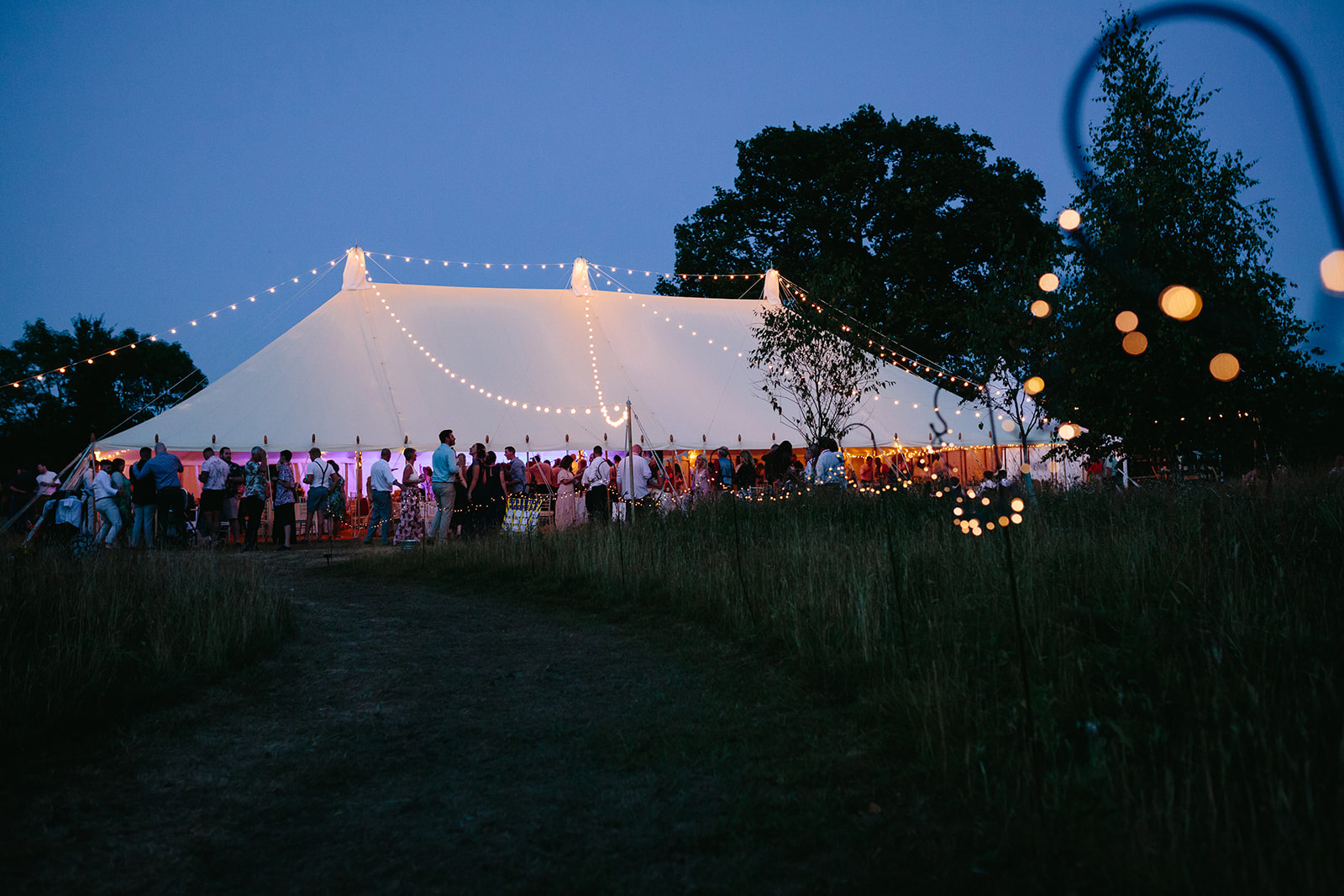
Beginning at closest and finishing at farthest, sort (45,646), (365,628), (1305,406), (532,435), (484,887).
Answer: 1. (484,887)
2. (45,646)
3. (365,628)
4. (1305,406)
5. (532,435)

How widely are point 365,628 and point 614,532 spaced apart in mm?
2527

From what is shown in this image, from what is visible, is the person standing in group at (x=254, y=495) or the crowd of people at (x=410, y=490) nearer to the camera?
the crowd of people at (x=410, y=490)

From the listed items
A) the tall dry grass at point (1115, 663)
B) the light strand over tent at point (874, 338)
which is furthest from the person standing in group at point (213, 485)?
the light strand over tent at point (874, 338)

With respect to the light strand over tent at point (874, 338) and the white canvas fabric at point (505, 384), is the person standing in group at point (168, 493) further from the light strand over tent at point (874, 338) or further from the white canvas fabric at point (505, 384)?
the light strand over tent at point (874, 338)

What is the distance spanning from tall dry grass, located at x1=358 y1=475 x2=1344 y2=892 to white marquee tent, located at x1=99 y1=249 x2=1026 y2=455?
8188mm

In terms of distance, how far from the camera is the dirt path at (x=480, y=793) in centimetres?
189

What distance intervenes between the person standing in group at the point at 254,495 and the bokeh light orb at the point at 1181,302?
35.3 feet

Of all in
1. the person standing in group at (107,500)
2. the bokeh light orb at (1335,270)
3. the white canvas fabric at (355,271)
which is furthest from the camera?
the white canvas fabric at (355,271)

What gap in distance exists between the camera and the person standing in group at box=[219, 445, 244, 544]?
11148 millimetres

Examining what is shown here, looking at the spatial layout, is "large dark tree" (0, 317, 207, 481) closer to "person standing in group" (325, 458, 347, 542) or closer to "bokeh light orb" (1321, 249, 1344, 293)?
"person standing in group" (325, 458, 347, 542)

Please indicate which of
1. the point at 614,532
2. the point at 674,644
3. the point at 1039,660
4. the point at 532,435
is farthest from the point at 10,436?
the point at 1039,660

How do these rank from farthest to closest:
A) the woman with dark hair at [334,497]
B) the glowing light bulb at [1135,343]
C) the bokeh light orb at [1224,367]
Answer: the woman with dark hair at [334,497], the glowing light bulb at [1135,343], the bokeh light orb at [1224,367]

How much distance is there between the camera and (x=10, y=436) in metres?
26.8

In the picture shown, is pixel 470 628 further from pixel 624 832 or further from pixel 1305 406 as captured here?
pixel 1305 406
